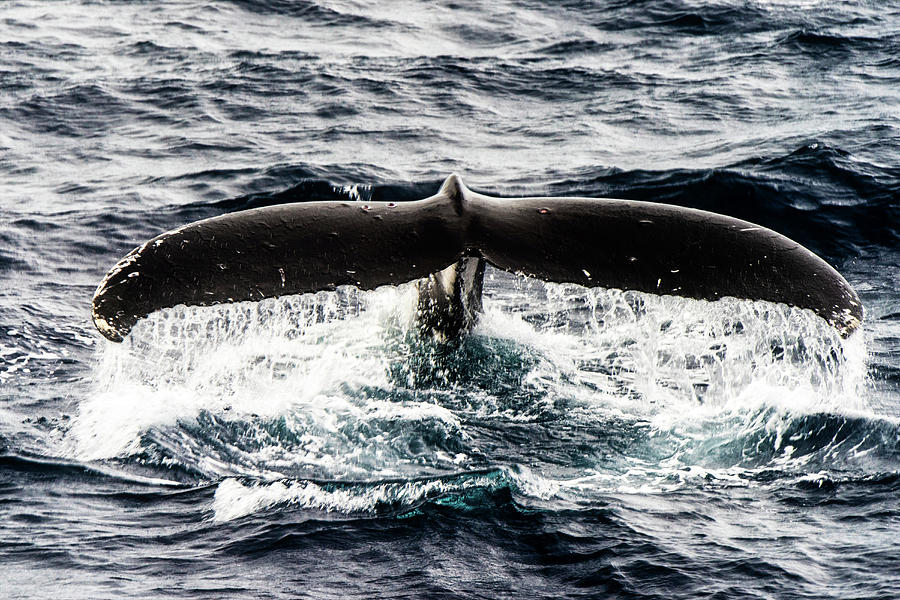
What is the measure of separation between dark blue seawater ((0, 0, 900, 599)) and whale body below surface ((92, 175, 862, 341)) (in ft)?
0.44

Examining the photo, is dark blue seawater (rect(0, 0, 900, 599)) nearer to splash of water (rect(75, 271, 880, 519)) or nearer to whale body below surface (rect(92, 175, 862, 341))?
splash of water (rect(75, 271, 880, 519))

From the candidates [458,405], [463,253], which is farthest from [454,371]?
[463,253]

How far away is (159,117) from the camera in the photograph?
1481 centimetres

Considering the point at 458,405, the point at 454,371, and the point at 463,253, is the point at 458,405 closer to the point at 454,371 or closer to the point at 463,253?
the point at 454,371

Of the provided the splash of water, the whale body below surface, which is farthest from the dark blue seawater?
the whale body below surface

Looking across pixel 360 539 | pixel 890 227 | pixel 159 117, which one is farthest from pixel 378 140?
pixel 360 539

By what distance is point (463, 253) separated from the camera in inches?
253

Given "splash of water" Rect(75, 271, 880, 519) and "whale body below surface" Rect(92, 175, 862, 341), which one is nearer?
"whale body below surface" Rect(92, 175, 862, 341)

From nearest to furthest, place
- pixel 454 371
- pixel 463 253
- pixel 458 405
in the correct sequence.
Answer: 1. pixel 463 253
2. pixel 458 405
3. pixel 454 371

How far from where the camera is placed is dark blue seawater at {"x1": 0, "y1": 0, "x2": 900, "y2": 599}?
545 cm

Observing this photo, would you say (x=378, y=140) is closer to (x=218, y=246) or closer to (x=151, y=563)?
(x=218, y=246)

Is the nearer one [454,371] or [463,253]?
[463,253]

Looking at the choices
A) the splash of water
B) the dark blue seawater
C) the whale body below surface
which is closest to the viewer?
the dark blue seawater

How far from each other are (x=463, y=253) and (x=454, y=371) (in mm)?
1174
